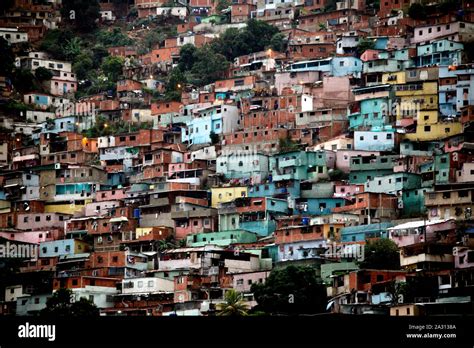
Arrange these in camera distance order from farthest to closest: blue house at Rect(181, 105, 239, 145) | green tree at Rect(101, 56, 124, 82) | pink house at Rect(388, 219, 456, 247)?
green tree at Rect(101, 56, 124, 82), blue house at Rect(181, 105, 239, 145), pink house at Rect(388, 219, 456, 247)

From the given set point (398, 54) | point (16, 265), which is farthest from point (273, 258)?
point (398, 54)

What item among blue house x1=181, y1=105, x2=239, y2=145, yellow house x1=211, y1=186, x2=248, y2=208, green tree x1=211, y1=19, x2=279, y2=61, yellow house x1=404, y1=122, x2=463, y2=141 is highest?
green tree x1=211, y1=19, x2=279, y2=61

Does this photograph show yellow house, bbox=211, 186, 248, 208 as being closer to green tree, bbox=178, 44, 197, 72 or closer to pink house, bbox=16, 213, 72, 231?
pink house, bbox=16, 213, 72, 231

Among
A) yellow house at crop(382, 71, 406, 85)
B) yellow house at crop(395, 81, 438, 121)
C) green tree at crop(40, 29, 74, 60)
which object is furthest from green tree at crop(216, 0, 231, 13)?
yellow house at crop(395, 81, 438, 121)

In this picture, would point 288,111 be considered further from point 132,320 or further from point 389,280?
point 132,320

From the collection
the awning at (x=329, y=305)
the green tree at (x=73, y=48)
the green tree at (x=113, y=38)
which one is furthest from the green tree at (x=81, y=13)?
the awning at (x=329, y=305)

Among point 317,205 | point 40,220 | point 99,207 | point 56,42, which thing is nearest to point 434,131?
point 317,205

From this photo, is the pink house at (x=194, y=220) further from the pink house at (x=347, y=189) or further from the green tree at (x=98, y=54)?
the green tree at (x=98, y=54)
